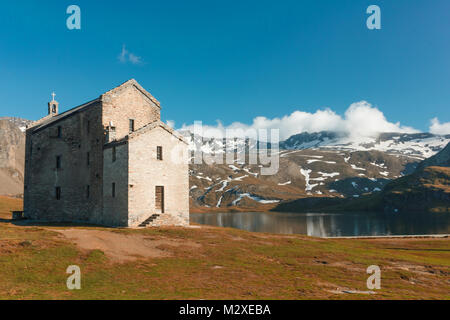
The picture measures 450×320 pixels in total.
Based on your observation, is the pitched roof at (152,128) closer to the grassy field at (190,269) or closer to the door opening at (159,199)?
the door opening at (159,199)

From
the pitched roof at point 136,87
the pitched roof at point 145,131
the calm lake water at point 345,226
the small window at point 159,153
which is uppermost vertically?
the pitched roof at point 136,87

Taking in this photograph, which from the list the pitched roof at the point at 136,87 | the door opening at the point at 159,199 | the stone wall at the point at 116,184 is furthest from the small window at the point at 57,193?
the door opening at the point at 159,199

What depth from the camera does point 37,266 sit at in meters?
21.3

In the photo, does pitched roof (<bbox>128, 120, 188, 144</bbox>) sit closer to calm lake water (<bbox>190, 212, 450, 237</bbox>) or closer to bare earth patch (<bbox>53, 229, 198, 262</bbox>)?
bare earth patch (<bbox>53, 229, 198, 262</bbox>)

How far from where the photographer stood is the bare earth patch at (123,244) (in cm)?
2617

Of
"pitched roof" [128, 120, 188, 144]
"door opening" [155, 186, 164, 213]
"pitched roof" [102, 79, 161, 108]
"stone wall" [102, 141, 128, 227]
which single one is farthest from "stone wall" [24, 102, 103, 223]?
"door opening" [155, 186, 164, 213]

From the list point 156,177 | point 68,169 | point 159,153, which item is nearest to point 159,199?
point 156,177

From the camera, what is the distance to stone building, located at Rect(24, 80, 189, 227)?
41656mm

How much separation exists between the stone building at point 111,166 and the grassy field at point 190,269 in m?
8.00

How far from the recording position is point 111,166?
44.2 metres

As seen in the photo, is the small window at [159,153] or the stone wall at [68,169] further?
the stone wall at [68,169]

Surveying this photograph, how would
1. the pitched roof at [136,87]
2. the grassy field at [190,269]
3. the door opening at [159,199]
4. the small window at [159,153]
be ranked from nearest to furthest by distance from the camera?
the grassy field at [190,269] → the door opening at [159,199] → the small window at [159,153] → the pitched roof at [136,87]

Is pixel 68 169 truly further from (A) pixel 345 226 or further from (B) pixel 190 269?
(A) pixel 345 226
